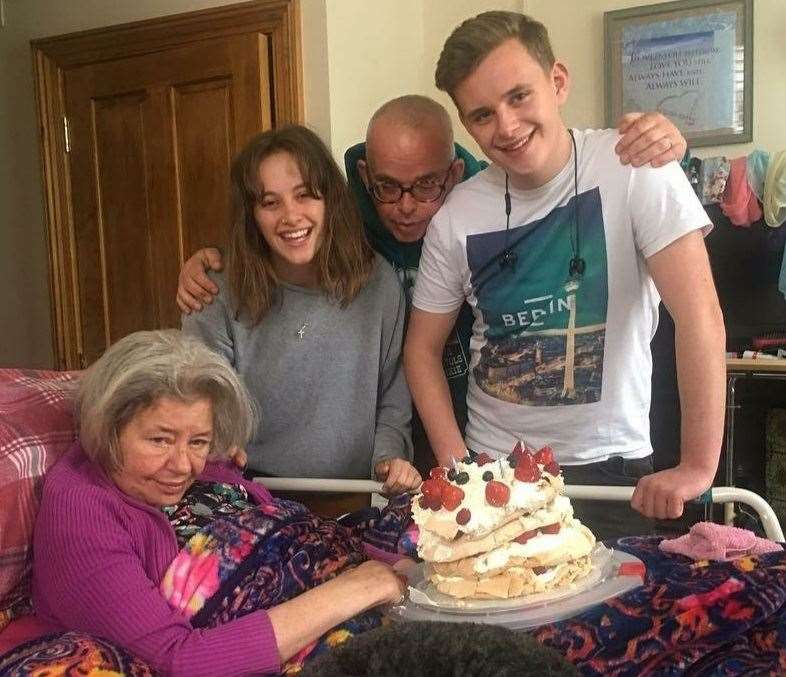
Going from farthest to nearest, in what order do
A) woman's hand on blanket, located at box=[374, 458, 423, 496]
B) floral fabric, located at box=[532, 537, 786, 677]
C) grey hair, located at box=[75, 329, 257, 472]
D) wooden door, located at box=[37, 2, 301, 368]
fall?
wooden door, located at box=[37, 2, 301, 368]
woman's hand on blanket, located at box=[374, 458, 423, 496]
grey hair, located at box=[75, 329, 257, 472]
floral fabric, located at box=[532, 537, 786, 677]

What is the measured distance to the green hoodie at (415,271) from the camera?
1842mm

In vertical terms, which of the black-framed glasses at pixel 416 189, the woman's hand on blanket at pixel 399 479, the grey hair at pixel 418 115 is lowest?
the woman's hand on blanket at pixel 399 479

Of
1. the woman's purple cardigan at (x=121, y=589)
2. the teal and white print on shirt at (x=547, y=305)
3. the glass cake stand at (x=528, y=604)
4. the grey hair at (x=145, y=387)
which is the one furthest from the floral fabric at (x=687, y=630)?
the grey hair at (x=145, y=387)

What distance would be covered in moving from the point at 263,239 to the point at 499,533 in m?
0.91

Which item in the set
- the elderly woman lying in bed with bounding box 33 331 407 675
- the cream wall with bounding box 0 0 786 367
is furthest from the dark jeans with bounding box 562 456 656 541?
the cream wall with bounding box 0 0 786 367

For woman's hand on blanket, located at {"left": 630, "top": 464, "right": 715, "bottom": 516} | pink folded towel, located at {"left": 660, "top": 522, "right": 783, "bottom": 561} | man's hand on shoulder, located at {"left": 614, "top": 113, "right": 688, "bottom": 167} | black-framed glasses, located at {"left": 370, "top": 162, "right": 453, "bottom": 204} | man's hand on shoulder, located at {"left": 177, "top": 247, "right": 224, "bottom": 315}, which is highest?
man's hand on shoulder, located at {"left": 614, "top": 113, "right": 688, "bottom": 167}

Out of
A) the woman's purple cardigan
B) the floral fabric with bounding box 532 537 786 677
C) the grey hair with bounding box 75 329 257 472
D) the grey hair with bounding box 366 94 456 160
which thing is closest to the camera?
the floral fabric with bounding box 532 537 786 677

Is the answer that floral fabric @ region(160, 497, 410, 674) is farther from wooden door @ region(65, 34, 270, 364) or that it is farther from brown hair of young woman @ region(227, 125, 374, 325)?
wooden door @ region(65, 34, 270, 364)

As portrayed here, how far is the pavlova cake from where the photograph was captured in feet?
3.85

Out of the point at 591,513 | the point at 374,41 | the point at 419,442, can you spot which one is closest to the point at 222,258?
the point at 419,442

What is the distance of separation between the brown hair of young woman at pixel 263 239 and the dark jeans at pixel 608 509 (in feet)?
1.99

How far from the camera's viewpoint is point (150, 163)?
10.8 ft

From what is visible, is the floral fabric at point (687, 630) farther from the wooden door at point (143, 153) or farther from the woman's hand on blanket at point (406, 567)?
the wooden door at point (143, 153)

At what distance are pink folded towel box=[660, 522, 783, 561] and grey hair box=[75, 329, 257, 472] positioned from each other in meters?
0.76
